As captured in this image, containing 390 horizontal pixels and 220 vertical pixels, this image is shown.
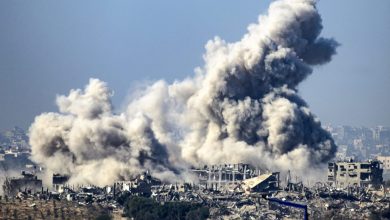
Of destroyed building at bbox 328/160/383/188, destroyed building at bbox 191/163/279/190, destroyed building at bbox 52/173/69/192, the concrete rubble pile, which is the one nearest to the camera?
the concrete rubble pile

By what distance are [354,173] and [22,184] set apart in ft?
116

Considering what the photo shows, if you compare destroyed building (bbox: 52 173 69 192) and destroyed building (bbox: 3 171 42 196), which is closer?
destroyed building (bbox: 3 171 42 196)

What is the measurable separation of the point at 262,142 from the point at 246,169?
3.33m

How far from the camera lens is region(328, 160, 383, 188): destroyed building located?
117 metres

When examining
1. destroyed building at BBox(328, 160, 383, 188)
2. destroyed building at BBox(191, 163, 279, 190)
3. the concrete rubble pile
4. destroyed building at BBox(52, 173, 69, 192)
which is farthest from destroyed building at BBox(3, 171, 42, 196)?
destroyed building at BBox(328, 160, 383, 188)

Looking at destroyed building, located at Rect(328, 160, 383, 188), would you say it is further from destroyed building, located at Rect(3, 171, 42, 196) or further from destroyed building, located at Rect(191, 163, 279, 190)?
destroyed building, located at Rect(3, 171, 42, 196)

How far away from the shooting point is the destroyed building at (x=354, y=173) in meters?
117

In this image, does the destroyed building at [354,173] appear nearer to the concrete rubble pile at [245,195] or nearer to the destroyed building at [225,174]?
the concrete rubble pile at [245,195]

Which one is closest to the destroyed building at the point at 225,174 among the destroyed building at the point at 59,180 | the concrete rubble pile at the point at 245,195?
the concrete rubble pile at the point at 245,195

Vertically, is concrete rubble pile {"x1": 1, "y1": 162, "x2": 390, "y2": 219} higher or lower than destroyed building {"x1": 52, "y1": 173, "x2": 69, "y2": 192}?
lower

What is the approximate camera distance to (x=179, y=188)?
107 m

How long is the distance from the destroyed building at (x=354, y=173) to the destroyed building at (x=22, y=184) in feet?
101

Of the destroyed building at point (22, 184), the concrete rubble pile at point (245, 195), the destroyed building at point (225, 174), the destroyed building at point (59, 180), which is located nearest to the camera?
the concrete rubble pile at point (245, 195)

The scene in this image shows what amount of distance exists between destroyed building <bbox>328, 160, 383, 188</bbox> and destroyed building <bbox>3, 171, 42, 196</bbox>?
101ft
